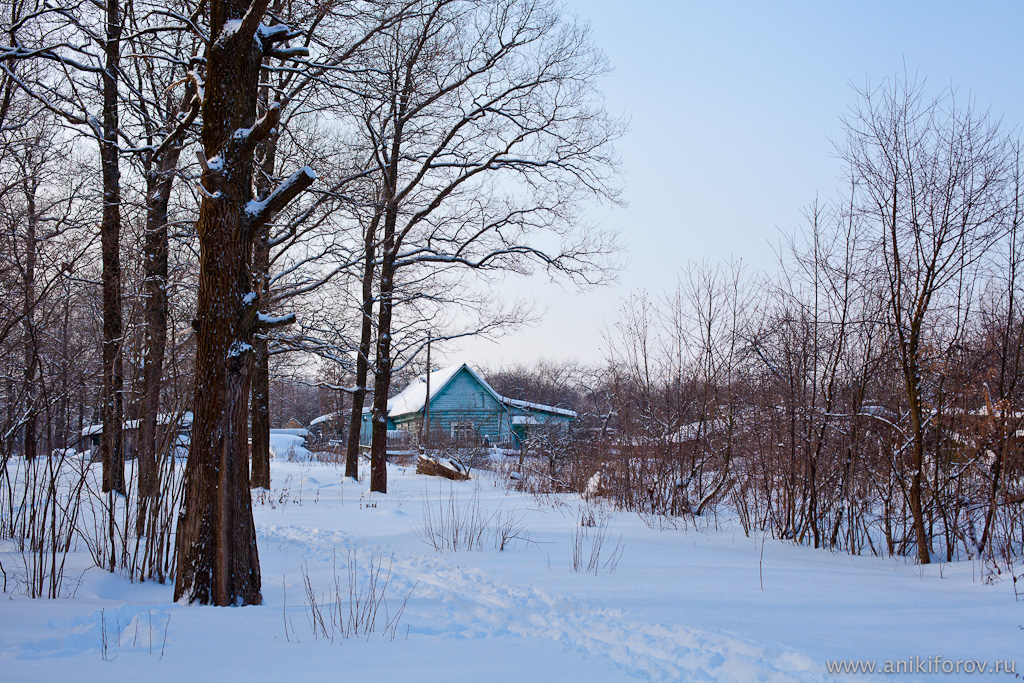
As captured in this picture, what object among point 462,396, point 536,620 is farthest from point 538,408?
point 536,620

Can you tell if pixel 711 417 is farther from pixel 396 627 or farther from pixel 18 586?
pixel 18 586

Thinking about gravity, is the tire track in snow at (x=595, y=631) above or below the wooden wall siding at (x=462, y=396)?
below

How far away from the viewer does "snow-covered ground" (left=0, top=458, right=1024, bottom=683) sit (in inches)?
133

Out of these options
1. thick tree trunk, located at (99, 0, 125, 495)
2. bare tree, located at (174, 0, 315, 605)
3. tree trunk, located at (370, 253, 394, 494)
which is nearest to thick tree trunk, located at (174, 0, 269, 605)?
bare tree, located at (174, 0, 315, 605)

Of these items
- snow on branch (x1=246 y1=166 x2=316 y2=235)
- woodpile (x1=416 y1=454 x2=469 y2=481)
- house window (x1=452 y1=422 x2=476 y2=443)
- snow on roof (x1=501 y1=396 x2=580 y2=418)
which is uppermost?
snow on branch (x1=246 y1=166 x2=316 y2=235)

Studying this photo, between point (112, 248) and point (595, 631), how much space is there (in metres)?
6.98

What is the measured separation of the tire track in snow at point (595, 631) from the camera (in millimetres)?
3436

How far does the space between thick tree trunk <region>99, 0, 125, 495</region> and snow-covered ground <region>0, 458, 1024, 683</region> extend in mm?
2051

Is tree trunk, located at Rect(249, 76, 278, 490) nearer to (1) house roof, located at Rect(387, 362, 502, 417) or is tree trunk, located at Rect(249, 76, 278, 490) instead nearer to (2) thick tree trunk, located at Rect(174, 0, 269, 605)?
(2) thick tree trunk, located at Rect(174, 0, 269, 605)

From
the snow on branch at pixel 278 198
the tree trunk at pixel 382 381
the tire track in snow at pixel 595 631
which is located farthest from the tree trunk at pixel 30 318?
the tree trunk at pixel 382 381

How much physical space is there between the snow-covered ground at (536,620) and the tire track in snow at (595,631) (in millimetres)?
14

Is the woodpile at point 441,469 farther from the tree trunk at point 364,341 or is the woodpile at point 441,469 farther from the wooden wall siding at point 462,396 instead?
the wooden wall siding at point 462,396

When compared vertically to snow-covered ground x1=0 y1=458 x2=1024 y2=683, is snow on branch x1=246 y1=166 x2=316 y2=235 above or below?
above

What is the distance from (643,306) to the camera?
1035cm
